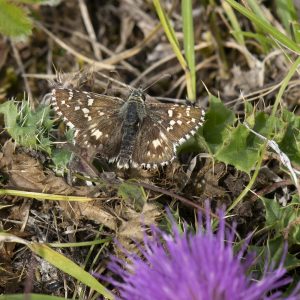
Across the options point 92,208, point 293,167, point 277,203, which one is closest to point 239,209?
point 277,203

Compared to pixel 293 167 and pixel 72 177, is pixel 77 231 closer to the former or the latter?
pixel 72 177

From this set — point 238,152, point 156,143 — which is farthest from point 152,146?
point 238,152

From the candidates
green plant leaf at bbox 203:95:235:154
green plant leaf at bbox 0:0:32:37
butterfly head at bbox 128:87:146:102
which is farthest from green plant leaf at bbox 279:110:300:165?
green plant leaf at bbox 0:0:32:37

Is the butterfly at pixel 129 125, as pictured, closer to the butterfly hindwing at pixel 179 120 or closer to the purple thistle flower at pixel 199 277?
the butterfly hindwing at pixel 179 120

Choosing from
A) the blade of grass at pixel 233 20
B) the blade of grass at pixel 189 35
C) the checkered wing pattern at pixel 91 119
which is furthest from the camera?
the blade of grass at pixel 233 20

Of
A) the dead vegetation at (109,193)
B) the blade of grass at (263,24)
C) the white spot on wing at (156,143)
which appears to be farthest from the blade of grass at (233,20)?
the white spot on wing at (156,143)

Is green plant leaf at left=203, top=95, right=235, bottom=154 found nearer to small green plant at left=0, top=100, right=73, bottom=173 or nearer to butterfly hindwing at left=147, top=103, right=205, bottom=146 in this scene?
butterfly hindwing at left=147, top=103, right=205, bottom=146
